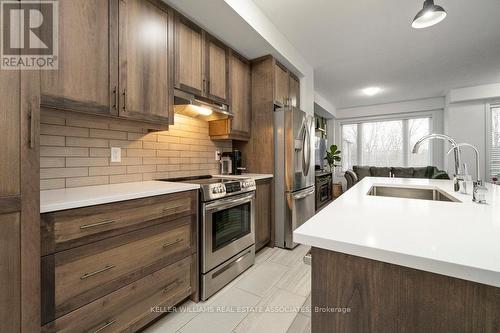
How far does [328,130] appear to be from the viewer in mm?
6945

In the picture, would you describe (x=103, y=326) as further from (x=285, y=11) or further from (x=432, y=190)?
(x=285, y=11)

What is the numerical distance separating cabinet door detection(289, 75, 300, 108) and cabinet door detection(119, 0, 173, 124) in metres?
1.90

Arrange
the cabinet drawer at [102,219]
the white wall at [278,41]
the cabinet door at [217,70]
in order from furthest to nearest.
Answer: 1. the cabinet door at [217,70]
2. the white wall at [278,41]
3. the cabinet drawer at [102,219]

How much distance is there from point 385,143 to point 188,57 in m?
6.15

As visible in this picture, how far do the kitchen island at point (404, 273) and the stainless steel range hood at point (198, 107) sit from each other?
61.6 inches

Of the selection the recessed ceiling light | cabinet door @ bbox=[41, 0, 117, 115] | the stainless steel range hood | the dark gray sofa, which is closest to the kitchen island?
cabinet door @ bbox=[41, 0, 117, 115]

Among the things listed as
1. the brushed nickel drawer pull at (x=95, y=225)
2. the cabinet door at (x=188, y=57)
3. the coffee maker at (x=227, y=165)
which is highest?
the cabinet door at (x=188, y=57)

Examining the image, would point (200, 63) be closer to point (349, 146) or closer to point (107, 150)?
point (107, 150)

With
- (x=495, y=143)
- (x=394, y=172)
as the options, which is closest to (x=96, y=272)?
(x=394, y=172)

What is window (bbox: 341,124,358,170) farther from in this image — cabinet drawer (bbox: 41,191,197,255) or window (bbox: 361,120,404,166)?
cabinet drawer (bbox: 41,191,197,255)

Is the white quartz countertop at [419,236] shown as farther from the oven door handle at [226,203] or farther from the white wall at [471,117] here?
the white wall at [471,117]

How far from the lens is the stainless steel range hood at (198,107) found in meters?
1.91

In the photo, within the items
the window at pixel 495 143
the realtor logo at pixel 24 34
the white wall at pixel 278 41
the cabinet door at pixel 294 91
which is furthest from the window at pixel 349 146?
the realtor logo at pixel 24 34

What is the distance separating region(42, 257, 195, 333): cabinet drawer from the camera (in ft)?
3.59
